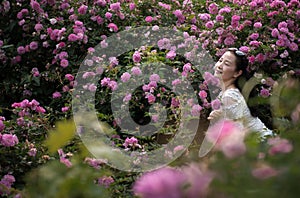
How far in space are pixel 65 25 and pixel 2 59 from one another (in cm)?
58

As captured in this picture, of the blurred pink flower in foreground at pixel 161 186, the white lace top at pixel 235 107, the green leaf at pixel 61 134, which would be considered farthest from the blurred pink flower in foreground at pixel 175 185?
the white lace top at pixel 235 107

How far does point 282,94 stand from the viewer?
4.10ft

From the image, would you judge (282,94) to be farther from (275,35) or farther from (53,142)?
(275,35)

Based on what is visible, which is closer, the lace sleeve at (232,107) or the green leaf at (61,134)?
the green leaf at (61,134)

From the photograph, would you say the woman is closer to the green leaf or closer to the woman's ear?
the woman's ear

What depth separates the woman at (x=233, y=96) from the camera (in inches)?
132

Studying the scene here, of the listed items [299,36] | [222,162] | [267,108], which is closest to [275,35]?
[299,36]

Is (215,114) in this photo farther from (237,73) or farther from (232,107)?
(237,73)

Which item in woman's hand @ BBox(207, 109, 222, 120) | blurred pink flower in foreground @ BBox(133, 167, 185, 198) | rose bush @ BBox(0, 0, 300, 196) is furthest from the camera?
rose bush @ BBox(0, 0, 300, 196)

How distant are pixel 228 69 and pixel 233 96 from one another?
0.69ft

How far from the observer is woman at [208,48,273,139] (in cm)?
335

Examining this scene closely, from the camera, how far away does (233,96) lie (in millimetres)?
3387

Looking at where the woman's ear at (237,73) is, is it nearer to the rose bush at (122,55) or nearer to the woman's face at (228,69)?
the woman's face at (228,69)

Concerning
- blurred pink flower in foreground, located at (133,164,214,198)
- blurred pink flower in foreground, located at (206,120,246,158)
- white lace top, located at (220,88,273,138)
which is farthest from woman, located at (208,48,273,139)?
blurred pink flower in foreground, located at (133,164,214,198)
